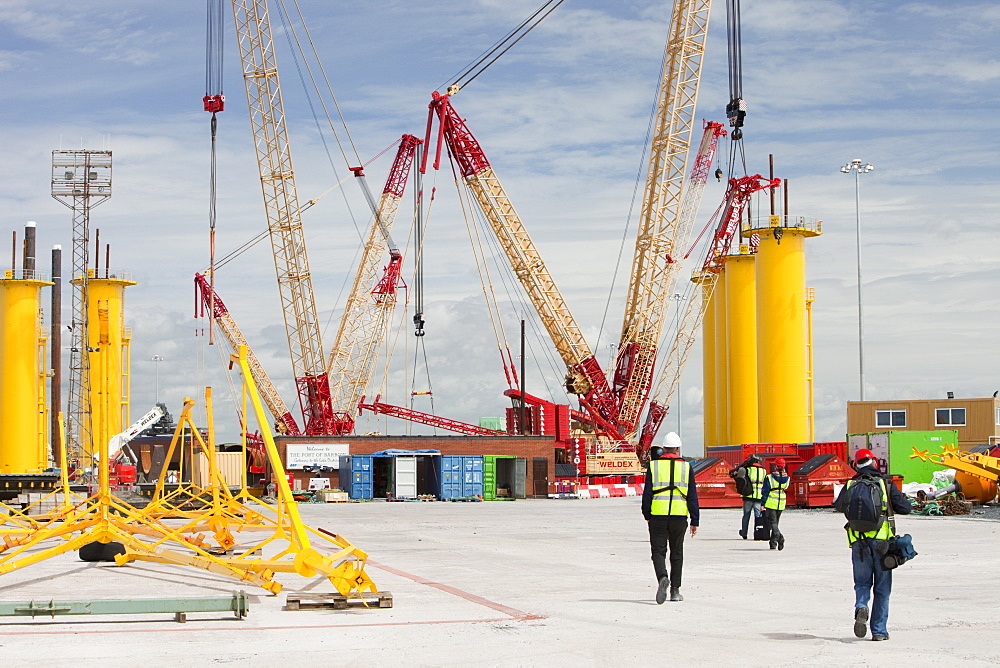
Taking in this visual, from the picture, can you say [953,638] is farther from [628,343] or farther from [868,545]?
[628,343]

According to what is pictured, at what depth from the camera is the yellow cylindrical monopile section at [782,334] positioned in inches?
2189

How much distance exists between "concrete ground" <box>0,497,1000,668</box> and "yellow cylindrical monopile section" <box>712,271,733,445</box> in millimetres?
47097

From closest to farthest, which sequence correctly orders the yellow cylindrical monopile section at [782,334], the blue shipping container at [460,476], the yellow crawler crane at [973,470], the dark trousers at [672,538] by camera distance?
the dark trousers at [672,538] → the yellow crawler crane at [973,470] → the blue shipping container at [460,476] → the yellow cylindrical monopile section at [782,334]

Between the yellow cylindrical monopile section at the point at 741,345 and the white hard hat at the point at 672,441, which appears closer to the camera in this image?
the white hard hat at the point at 672,441

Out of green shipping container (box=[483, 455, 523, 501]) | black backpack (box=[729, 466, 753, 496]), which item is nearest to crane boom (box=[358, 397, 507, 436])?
green shipping container (box=[483, 455, 523, 501])

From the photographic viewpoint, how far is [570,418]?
69.0 m

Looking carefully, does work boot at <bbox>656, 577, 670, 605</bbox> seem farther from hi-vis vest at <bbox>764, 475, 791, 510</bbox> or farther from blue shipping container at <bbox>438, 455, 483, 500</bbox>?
blue shipping container at <bbox>438, 455, 483, 500</bbox>

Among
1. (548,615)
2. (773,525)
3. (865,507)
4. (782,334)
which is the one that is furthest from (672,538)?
(782,334)

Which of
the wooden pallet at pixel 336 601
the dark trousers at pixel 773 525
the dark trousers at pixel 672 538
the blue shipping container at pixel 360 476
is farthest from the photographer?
the blue shipping container at pixel 360 476

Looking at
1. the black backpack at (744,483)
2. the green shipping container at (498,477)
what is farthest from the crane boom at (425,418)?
the black backpack at (744,483)

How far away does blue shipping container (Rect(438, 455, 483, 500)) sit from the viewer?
5128cm

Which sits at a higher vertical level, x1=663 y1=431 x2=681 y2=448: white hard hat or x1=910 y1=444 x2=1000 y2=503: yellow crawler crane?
x1=663 y1=431 x2=681 y2=448: white hard hat

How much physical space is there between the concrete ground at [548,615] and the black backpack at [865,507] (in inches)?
39.6

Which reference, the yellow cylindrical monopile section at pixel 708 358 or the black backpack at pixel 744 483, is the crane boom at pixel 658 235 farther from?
the black backpack at pixel 744 483
